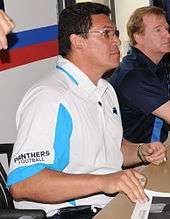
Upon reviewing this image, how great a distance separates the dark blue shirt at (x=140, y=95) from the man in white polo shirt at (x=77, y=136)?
0.33 meters

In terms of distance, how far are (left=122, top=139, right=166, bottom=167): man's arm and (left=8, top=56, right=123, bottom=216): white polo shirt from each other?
111 millimetres

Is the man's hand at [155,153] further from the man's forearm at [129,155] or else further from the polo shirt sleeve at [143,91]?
the polo shirt sleeve at [143,91]

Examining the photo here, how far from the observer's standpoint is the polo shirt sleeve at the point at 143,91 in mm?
2437

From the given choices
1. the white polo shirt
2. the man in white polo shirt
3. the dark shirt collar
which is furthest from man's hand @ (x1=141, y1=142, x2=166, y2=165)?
the dark shirt collar

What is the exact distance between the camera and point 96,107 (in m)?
1.92

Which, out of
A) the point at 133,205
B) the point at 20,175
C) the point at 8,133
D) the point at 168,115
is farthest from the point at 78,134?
the point at 8,133

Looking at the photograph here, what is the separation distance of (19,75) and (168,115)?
3.64ft

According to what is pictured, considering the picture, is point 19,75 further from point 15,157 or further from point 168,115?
point 15,157

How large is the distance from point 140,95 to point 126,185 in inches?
43.6

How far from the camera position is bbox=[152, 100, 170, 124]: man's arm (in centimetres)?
237

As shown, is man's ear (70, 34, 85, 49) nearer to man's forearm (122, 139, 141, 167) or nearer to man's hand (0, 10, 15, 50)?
man's forearm (122, 139, 141, 167)

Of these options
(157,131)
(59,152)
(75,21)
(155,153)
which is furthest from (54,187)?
(157,131)

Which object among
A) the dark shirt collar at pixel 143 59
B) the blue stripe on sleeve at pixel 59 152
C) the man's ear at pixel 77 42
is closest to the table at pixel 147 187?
the blue stripe on sleeve at pixel 59 152

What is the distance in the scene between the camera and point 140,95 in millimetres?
2467
